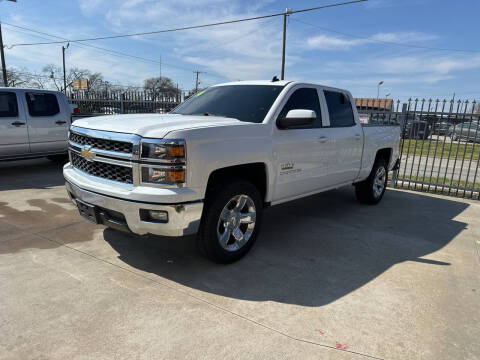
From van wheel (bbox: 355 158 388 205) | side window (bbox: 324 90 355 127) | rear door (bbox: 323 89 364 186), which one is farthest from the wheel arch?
van wheel (bbox: 355 158 388 205)

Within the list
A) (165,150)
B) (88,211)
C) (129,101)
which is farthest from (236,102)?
(129,101)

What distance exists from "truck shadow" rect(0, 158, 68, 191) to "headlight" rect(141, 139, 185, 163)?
463 cm

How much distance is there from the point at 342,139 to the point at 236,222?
2.25 meters

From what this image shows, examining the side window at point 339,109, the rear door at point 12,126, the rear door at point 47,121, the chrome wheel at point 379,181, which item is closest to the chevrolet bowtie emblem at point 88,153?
the side window at point 339,109

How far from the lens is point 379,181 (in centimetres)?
661

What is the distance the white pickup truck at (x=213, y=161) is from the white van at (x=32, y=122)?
4.60 m

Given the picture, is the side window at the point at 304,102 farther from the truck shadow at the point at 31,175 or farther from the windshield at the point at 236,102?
the truck shadow at the point at 31,175

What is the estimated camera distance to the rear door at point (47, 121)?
7797 millimetres

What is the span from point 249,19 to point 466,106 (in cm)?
1734

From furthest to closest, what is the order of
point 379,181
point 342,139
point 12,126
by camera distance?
1. point 12,126
2. point 379,181
3. point 342,139

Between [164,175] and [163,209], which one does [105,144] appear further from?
[163,209]

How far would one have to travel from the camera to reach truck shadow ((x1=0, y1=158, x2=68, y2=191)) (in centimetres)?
674

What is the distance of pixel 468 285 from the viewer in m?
3.49

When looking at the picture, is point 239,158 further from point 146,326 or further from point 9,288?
point 9,288
